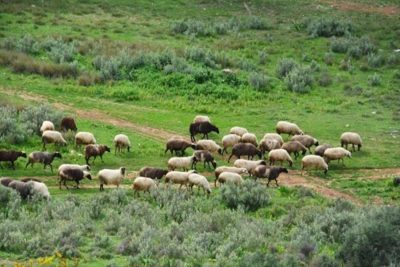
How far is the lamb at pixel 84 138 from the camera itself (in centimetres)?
2850

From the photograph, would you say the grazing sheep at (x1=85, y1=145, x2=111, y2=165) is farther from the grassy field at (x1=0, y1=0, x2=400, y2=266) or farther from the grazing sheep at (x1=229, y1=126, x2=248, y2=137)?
the grazing sheep at (x1=229, y1=126, x2=248, y2=137)

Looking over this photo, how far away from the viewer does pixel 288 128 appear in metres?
30.9

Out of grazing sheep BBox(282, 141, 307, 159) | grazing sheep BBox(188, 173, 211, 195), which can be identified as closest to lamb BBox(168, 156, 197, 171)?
grazing sheep BBox(188, 173, 211, 195)

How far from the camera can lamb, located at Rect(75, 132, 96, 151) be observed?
2850 cm

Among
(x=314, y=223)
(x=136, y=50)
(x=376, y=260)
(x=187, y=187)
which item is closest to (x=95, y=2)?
(x=136, y=50)

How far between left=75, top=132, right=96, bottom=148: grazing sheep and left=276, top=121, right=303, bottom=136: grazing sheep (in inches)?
293

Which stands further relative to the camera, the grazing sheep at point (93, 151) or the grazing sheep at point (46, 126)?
the grazing sheep at point (46, 126)

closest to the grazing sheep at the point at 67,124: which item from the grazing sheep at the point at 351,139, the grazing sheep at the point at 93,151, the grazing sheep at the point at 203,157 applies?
the grazing sheep at the point at 93,151

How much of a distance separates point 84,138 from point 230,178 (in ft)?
21.6

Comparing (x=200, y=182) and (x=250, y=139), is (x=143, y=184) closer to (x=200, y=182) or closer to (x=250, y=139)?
(x=200, y=182)

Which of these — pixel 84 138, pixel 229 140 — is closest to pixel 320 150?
pixel 229 140

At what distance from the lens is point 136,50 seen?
135 ft

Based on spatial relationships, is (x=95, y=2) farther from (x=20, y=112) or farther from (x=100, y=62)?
(x=20, y=112)

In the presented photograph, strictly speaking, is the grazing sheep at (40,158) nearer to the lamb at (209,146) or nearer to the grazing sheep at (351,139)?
the lamb at (209,146)
